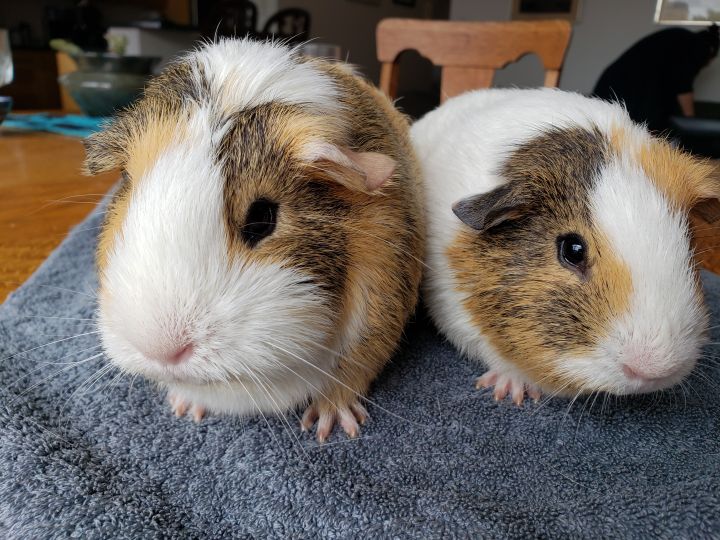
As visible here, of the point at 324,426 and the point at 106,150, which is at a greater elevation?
the point at 106,150

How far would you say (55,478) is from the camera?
2.41 ft

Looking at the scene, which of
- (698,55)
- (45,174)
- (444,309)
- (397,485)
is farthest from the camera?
(698,55)

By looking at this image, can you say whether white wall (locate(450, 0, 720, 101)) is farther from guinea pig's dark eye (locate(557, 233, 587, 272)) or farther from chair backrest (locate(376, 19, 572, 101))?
guinea pig's dark eye (locate(557, 233, 587, 272))

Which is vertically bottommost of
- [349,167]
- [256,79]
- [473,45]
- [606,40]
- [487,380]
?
[487,380]

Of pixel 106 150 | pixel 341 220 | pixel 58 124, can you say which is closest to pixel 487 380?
pixel 341 220

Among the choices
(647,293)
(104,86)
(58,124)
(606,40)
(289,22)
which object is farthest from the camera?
(289,22)

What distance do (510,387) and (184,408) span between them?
Answer: 0.63m

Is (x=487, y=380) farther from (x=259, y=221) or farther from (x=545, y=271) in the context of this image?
→ (x=259, y=221)

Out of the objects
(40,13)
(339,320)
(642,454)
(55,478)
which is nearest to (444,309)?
(339,320)

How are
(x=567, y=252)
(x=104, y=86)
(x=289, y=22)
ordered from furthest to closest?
(x=289, y=22), (x=104, y=86), (x=567, y=252)

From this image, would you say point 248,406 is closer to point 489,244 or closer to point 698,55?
point 489,244

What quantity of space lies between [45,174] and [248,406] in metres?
1.57

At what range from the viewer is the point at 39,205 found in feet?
5.30

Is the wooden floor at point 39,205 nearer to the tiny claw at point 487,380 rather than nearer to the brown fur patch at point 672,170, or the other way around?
the brown fur patch at point 672,170
